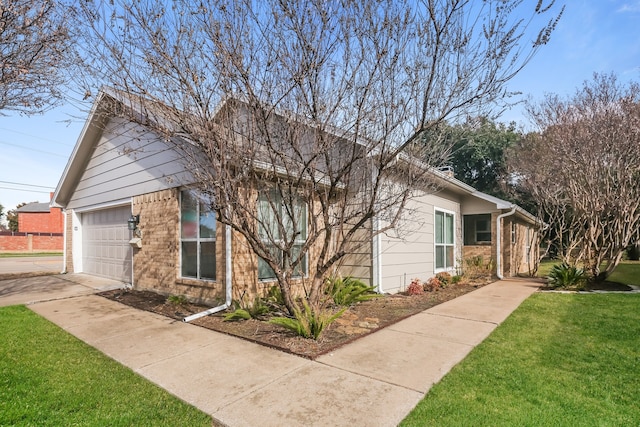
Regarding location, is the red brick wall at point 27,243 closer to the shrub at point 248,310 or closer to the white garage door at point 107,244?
the white garage door at point 107,244

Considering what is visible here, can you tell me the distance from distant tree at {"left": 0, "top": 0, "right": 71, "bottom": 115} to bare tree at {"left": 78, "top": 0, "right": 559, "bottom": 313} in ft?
3.22

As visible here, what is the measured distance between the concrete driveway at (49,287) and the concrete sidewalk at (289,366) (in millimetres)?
2300

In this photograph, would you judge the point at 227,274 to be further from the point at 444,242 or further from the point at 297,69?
the point at 444,242

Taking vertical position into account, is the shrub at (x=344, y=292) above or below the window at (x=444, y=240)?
below

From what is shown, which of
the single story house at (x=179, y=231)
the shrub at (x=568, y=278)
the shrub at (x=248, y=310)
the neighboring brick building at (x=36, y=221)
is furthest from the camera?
the neighboring brick building at (x=36, y=221)

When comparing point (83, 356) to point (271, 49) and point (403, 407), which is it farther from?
point (271, 49)

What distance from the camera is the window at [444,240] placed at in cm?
1177

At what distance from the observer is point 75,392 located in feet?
12.0

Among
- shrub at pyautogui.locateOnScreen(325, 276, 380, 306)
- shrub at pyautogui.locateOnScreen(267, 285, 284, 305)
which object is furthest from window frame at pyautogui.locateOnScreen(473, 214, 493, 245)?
shrub at pyautogui.locateOnScreen(267, 285, 284, 305)

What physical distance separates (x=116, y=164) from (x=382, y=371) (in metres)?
9.69

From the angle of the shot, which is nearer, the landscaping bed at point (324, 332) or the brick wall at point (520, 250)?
the landscaping bed at point (324, 332)

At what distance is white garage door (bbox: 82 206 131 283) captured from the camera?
35.9ft

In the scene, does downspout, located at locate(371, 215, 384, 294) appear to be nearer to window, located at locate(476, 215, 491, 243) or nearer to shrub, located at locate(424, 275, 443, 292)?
shrub, located at locate(424, 275, 443, 292)

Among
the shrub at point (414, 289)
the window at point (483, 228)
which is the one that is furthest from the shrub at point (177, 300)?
the window at point (483, 228)
